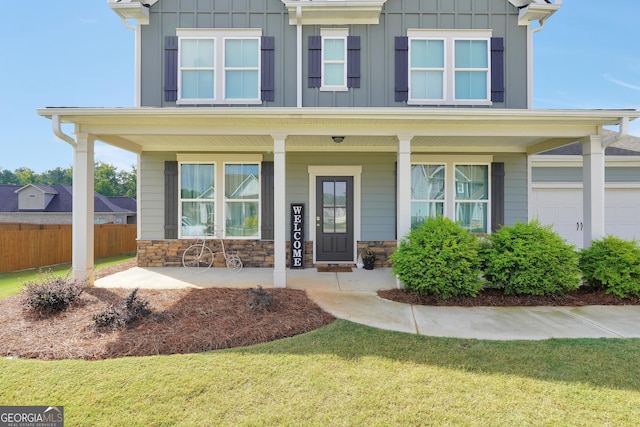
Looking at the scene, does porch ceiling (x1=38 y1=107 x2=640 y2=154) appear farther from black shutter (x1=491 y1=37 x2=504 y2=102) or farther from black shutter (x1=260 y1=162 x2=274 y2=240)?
black shutter (x1=260 y1=162 x2=274 y2=240)

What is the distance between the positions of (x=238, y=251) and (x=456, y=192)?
5418 mm

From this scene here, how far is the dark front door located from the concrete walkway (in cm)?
124

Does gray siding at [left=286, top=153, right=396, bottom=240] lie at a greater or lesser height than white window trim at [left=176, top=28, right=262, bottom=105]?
lesser

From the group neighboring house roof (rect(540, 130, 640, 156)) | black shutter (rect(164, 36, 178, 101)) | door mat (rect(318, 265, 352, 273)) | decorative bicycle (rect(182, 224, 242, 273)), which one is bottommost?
door mat (rect(318, 265, 352, 273))

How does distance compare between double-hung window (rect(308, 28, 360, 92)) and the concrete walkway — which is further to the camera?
double-hung window (rect(308, 28, 360, 92))

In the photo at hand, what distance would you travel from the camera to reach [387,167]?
24.6 ft

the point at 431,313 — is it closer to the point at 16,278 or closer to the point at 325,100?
the point at 325,100

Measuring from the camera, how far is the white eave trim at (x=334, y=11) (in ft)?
22.6

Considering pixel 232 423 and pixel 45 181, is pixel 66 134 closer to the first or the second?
pixel 232 423

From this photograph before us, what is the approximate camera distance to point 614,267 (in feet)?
16.6

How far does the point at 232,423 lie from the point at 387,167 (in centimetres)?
631

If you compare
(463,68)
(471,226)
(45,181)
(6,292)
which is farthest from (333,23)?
(45,181)

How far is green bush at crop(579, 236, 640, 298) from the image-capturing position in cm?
498

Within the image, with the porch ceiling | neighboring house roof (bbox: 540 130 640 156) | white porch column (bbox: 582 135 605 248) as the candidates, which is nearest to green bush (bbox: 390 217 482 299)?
the porch ceiling
